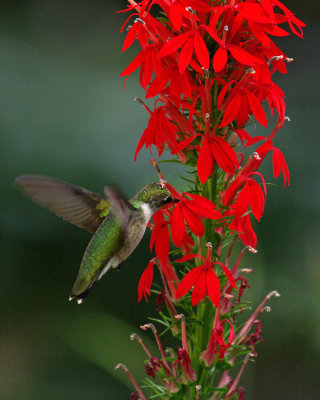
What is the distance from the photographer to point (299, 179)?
1.96 meters

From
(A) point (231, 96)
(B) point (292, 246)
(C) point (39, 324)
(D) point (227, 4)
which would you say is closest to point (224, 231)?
(A) point (231, 96)

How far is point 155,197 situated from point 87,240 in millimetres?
998

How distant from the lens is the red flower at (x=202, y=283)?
838 mm

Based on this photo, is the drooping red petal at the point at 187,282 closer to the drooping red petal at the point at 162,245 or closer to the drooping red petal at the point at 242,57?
the drooping red petal at the point at 162,245

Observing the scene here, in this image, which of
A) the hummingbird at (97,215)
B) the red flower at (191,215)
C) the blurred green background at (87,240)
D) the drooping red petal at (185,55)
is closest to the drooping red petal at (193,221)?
the red flower at (191,215)

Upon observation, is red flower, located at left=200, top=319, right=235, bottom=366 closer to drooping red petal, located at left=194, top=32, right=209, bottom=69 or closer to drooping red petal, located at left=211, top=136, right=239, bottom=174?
drooping red petal, located at left=211, top=136, right=239, bottom=174

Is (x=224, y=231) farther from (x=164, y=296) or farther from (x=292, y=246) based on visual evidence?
(x=292, y=246)

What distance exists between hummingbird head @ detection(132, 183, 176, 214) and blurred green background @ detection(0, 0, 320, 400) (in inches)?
31.0

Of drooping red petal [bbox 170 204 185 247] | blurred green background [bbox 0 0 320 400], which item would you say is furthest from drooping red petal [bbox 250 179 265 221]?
blurred green background [bbox 0 0 320 400]

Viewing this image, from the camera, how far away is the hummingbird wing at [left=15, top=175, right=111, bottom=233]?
39.3 inches

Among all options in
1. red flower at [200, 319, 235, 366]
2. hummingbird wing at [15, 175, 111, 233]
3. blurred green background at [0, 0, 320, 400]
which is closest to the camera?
red flower at [200, 319, 235, 366]

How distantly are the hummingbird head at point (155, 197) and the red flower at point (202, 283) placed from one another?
119mm

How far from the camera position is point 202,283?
85cm

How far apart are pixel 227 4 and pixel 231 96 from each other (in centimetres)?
14
